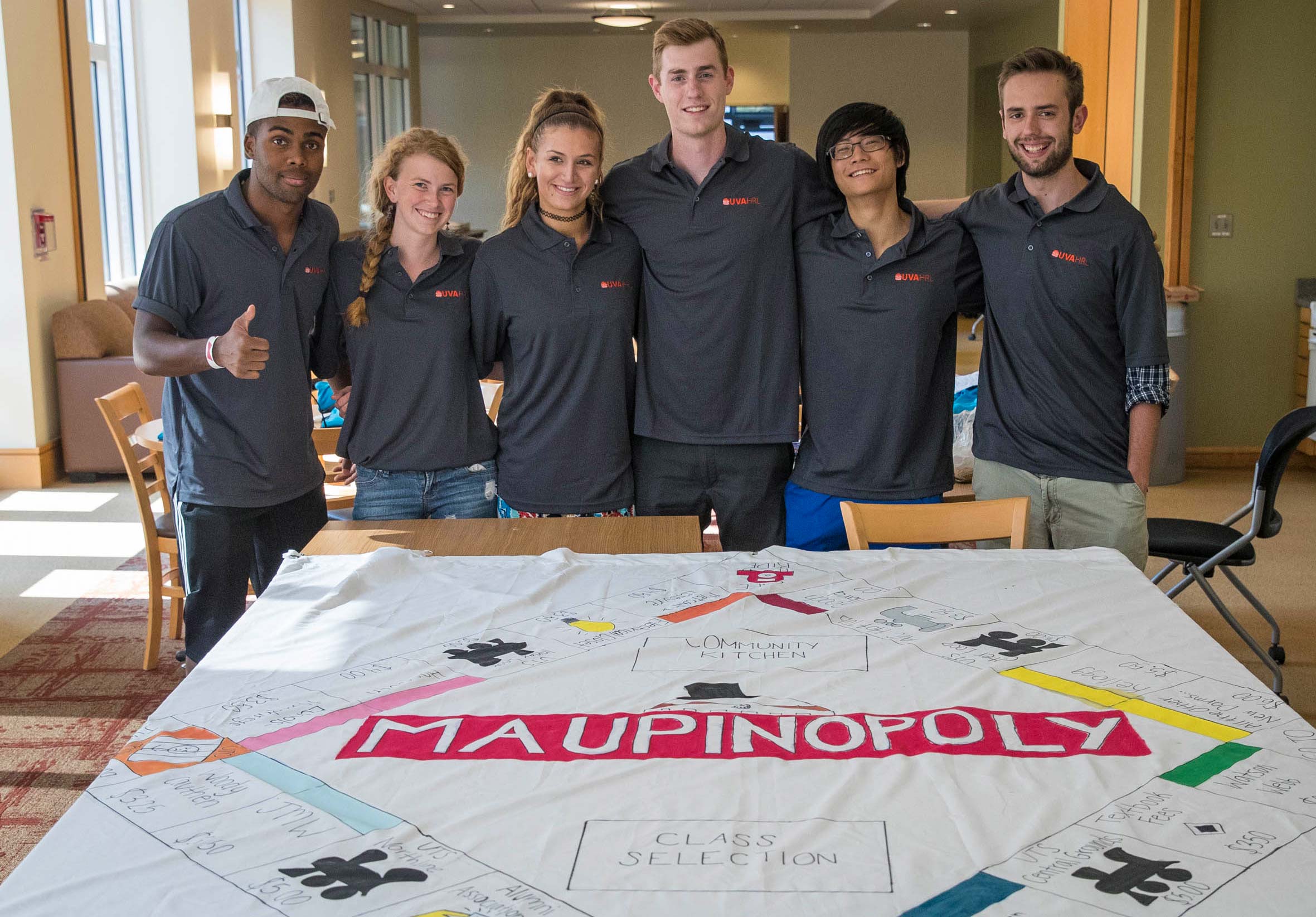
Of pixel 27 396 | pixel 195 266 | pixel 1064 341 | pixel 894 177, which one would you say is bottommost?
pixel 27 396

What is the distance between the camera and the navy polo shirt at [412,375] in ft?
9.23

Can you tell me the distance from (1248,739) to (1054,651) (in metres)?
0.35

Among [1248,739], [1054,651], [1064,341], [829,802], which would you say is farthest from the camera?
[1064,341]

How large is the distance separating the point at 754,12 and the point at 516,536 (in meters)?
12.7

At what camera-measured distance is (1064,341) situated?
9.04 feet

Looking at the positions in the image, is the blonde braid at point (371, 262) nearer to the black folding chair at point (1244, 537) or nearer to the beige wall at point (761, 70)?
the black folding chair at point (1244, 537)

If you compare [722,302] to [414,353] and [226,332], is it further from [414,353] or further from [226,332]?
[226,332]

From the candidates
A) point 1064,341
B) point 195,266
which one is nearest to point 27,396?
point 195,266

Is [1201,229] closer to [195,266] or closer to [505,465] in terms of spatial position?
[505,465]

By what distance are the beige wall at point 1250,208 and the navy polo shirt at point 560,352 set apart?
503 centimetres

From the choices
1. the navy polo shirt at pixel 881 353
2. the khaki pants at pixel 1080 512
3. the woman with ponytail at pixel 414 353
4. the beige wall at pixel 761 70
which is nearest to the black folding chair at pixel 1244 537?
the khaki pants at pixel 1080 512

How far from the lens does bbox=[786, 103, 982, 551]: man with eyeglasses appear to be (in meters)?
2.82

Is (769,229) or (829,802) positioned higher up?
(769,229)

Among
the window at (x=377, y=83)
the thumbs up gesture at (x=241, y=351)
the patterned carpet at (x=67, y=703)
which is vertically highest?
the window at (x=377, y=83)
